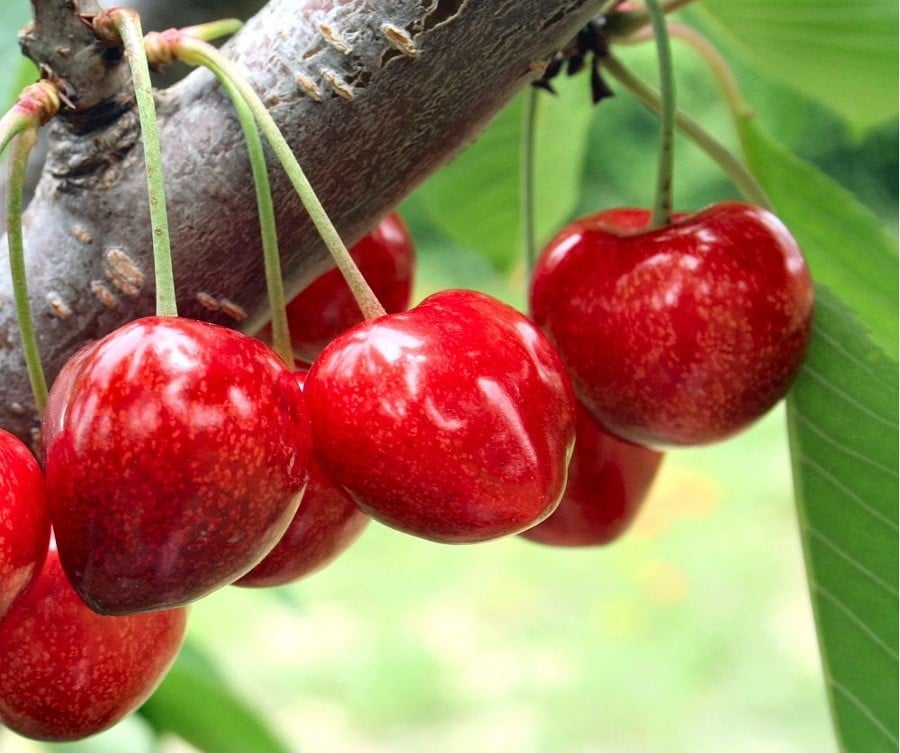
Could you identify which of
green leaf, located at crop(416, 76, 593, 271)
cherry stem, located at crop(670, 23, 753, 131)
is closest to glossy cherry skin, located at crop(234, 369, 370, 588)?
cherry stem, located at crop(670, 23, 753, 131)

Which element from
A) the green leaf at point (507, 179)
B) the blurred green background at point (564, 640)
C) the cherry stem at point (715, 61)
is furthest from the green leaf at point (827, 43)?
the blurred green background at point (564, 640)

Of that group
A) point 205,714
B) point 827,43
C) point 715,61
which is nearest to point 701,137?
point 715,61

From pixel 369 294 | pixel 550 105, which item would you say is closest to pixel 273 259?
pixel 369 294

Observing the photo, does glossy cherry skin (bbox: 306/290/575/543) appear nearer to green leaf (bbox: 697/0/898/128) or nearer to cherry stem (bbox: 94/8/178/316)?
cherry stem (bbox: 94/8/178/316)

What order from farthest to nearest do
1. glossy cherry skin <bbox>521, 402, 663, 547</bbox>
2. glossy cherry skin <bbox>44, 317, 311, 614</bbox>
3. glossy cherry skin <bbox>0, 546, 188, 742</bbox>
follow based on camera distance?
1. glossy cherry skin <bbox>521, 402, 663, 547</bbox>
2. glossy cherry skin <bbox>0, 546, 188, 742</bbox>
3. glossy cherry skin <bbox>44, 317, 311, 614</bbox>

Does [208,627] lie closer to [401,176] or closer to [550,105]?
[550,105]

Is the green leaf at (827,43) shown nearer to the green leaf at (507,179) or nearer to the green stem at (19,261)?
the green leaf at (507,179)
